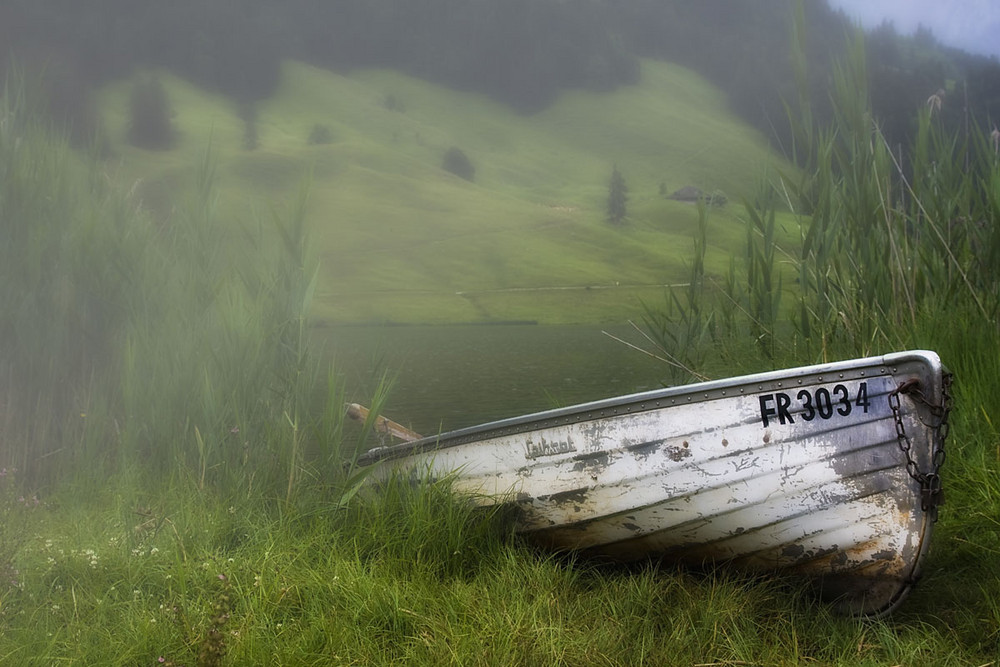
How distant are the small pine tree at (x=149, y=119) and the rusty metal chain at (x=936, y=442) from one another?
6823 cm

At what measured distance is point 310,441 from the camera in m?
5.23

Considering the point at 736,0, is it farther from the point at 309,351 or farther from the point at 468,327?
the point at 309,351

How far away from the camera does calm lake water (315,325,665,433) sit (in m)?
11.5

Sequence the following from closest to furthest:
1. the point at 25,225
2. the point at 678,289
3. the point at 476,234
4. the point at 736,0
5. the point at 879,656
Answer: the point at 879,656 → the point at 25,225 → the point at 678,289 → the point at 476,234 → the point at 736,0

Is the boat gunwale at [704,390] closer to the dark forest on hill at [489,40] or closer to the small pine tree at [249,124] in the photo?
the small pine tree at [249,124]

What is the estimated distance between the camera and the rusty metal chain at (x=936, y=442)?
3.49 metres

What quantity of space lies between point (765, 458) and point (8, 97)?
5.51 meters

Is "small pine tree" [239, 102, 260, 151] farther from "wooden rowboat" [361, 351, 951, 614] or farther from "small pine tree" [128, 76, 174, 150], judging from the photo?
"wooden rowboat" [361, 351, 951, 614]

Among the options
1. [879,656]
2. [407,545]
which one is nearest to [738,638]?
[879,656]

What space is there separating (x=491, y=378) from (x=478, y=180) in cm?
10096

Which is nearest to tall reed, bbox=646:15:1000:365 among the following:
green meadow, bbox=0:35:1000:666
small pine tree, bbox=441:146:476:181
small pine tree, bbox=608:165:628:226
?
green meadow, bbox=0:35:1000:666

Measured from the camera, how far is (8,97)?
5.71 m

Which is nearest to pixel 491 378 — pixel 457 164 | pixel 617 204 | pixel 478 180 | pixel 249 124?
pixel 617 204

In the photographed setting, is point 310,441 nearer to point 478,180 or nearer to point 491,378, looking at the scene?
point 491,378
